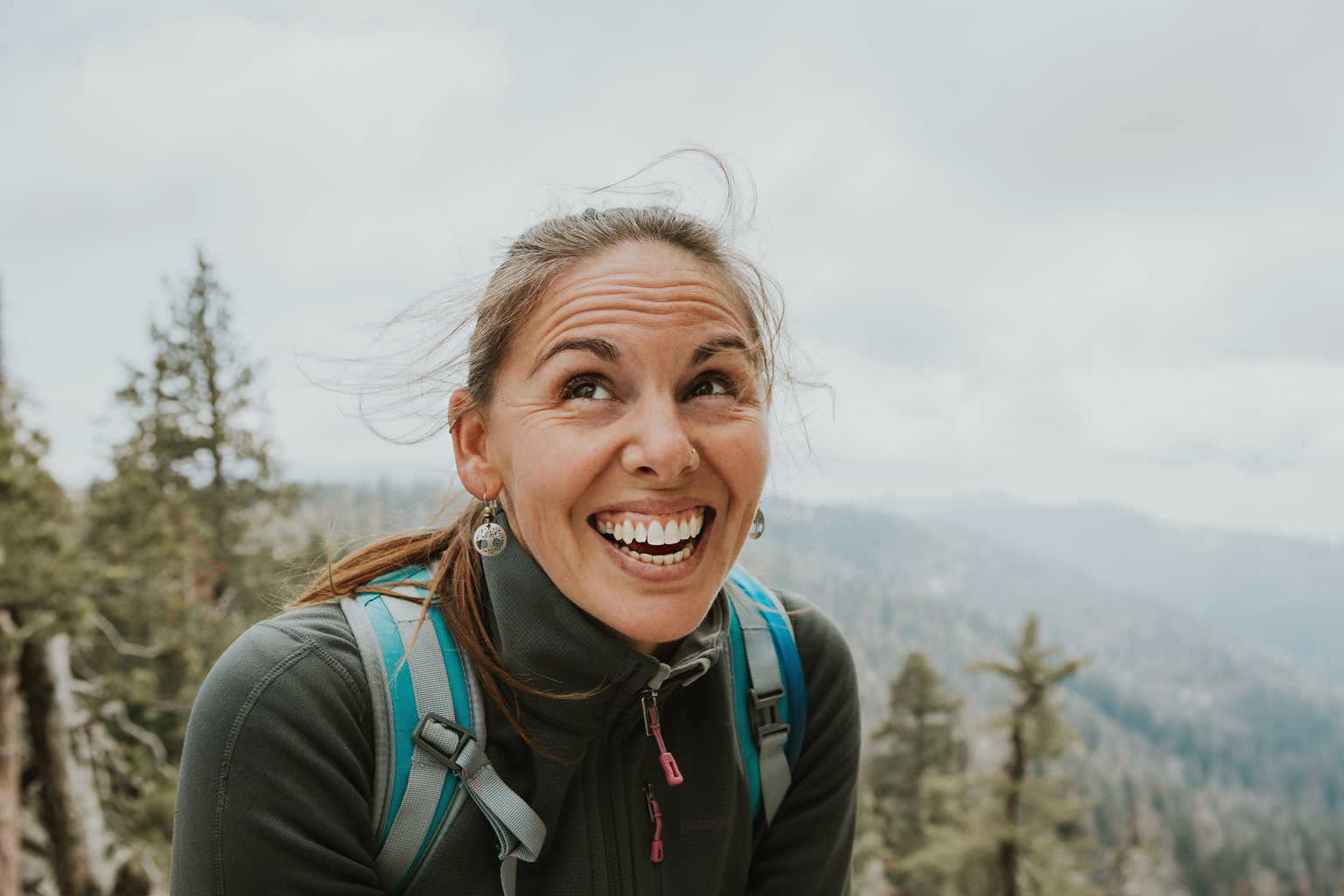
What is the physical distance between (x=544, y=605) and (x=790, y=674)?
74 cm

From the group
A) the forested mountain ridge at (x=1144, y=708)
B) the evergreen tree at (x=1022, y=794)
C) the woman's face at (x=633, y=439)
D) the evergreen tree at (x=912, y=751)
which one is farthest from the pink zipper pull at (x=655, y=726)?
the evergreen tree at (x=912, y=751)

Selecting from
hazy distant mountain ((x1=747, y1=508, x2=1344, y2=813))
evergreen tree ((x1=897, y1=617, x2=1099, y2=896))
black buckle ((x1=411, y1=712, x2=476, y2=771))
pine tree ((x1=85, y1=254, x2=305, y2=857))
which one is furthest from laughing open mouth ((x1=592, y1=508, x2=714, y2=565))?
hazy distant mountain ((x1=747, y1=508, x2=1344, y2=813))

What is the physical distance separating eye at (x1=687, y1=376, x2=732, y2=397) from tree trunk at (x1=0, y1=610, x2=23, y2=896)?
8.57 meters

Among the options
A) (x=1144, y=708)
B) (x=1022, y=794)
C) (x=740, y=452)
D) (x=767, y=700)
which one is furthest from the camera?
(x=1144, y=708)

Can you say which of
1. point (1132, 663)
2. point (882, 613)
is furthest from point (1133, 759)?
point (1132, 663)

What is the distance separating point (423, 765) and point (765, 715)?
0.86 meters

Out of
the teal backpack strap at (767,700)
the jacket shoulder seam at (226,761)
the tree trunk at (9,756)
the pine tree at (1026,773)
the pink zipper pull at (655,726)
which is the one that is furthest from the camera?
the pine tree at (1026,773)

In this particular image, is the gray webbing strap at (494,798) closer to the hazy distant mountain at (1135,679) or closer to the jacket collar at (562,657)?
the jacket collar at (562,657)

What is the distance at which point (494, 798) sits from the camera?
1478 millimetres

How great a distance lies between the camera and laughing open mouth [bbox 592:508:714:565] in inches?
62.9

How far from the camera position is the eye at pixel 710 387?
1.71 m

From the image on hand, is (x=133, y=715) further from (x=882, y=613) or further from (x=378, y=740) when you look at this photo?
(x=882, y=613)

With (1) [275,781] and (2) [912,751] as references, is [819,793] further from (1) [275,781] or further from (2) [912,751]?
(2) [912,751]

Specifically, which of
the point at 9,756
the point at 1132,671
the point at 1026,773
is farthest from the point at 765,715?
the point at 1132,671
